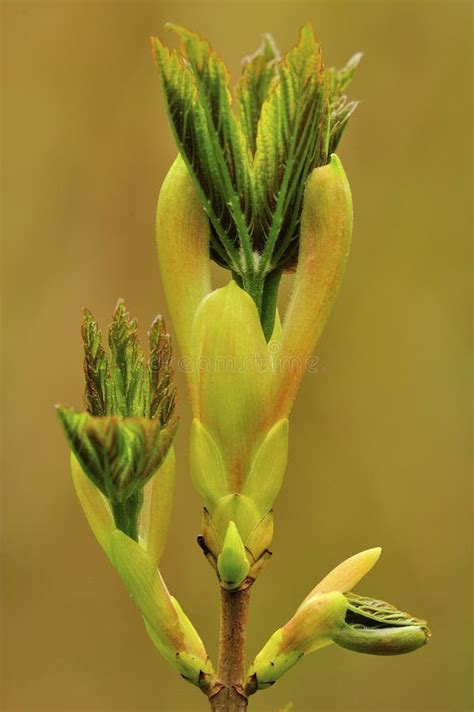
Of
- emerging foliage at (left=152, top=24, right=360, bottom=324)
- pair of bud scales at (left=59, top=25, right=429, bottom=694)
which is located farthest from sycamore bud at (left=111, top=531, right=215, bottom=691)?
emerging foliage at (left=152, top=24, right=360, bottom=324)

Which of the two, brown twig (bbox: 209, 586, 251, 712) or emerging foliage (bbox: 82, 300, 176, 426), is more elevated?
emerging foliage (bbox: 82, 300, 176, 426)

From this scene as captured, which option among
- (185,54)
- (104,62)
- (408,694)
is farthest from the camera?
(104,62)

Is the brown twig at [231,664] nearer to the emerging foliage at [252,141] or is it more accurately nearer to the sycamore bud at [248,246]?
the sycamore bud at [248,246]

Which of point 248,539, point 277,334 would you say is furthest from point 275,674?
point 277,334

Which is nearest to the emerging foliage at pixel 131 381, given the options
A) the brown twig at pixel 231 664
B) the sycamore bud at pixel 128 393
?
the sycamore bud at pixel 128 393

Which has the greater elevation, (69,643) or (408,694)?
(69,643)

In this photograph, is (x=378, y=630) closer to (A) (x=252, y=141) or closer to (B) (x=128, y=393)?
(B) (x=128, y=393)

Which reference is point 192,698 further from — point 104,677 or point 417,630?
point 417,630

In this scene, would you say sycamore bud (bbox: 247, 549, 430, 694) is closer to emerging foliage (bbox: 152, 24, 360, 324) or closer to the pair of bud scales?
the pair of bud scales
